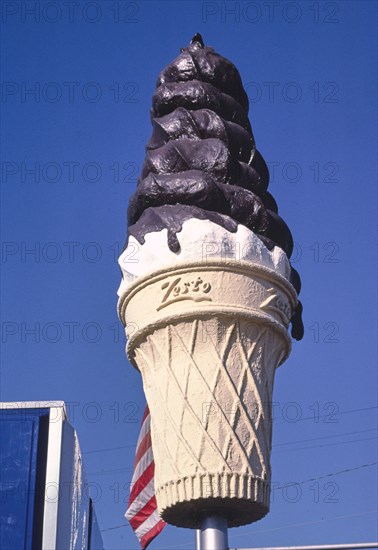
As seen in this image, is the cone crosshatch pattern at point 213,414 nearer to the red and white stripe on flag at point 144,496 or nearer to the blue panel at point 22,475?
the red and white stripe on flag at point 144,496

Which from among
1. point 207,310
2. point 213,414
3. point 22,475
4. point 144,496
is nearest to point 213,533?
point 213,414

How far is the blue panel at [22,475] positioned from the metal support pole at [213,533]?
4.03 metres

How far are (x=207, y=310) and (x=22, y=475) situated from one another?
4510 millimetres

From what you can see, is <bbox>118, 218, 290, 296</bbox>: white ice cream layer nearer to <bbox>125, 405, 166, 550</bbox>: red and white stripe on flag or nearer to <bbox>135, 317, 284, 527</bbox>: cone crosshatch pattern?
<bbox>135, 317, 284, 527</bbox>: cone crosshatch pattern

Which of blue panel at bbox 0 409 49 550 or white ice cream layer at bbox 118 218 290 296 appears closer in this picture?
white ice cream layer at bbox 118 218 290 296

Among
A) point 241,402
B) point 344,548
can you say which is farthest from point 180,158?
point 344,548

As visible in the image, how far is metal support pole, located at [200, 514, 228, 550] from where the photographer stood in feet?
15.6

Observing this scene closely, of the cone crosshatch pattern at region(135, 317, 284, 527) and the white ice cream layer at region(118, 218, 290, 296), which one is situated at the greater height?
the white ice cream layer at region(118, 218, 290, 296)

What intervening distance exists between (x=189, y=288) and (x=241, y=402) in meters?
0.70

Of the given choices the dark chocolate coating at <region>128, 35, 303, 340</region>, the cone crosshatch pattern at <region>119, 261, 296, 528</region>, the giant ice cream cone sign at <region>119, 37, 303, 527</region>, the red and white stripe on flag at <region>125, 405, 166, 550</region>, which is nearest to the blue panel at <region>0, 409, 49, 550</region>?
the red and white stripe on flag at <region>125, 405, 166, 550</region>

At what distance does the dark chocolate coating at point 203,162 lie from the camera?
5.36 m

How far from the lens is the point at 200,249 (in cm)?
515

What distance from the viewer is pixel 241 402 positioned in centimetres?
488

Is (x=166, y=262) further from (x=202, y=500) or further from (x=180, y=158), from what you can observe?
(x=202, y=500)
